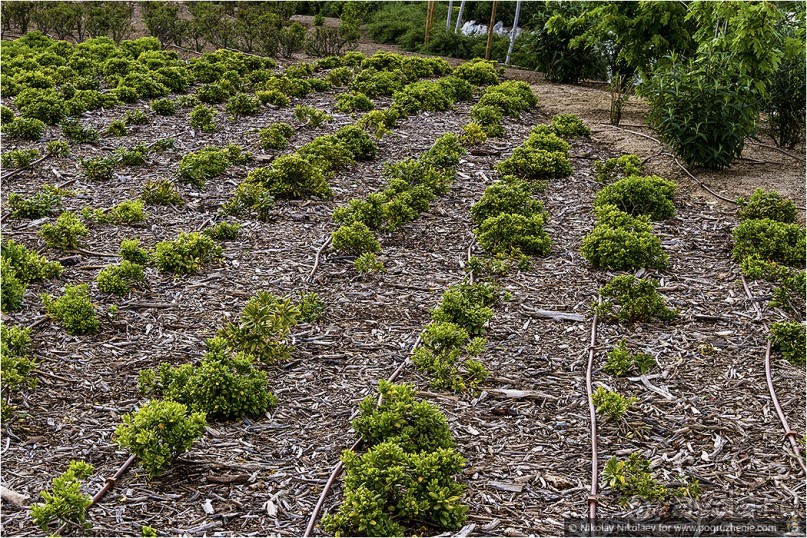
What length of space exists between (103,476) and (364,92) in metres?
8.64

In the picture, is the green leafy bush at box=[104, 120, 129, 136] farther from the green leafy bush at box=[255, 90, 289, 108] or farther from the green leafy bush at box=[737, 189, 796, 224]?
the green leafy bush at box=[737, 189, 796, 224]

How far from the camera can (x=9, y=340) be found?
4453 mm

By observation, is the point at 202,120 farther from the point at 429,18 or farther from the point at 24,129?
the point at 429,18

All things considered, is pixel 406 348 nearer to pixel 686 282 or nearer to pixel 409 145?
pixel 686 282

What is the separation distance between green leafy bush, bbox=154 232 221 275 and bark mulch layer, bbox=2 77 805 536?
0.39 feet


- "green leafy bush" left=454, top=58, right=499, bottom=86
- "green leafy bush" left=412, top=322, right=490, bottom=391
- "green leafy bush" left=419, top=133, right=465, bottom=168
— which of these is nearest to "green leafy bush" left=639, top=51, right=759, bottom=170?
"green leafy bush" left=419, top=133, right=465, bottom=168

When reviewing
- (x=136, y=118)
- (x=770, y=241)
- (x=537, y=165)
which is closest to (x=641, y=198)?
(x=770, y=241)

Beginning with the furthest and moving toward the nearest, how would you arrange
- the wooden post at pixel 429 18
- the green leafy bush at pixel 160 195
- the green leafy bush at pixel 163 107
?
the wooden post at pixel 429 18 < the green leafy bush at pixel 163 107 < the green leafy bush at pixel 160 195

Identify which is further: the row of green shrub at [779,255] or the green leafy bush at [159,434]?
the row of green shrub at [779,255]

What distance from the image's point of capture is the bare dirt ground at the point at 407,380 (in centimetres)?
358

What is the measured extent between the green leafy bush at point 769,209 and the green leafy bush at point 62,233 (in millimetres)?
5755

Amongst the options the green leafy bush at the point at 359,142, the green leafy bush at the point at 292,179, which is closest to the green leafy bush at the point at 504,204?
the green leafy bush at the point at 292,179

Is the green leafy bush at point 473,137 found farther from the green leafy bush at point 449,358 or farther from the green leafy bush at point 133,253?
the green leafy bush at point 449,358

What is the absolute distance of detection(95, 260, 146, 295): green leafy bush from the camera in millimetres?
5381
